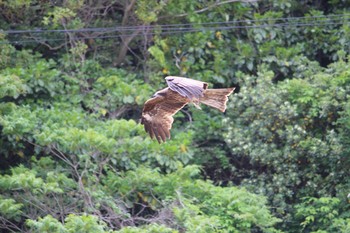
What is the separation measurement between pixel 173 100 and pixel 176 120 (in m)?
5.05

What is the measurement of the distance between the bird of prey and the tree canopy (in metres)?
1.72

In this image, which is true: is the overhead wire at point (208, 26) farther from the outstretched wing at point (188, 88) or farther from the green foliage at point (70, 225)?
the outstretched wing at point (188, 88)

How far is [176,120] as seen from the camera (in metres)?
15.7

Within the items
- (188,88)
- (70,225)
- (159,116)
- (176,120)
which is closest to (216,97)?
(159,116)

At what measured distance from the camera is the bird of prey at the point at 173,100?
32.0ft

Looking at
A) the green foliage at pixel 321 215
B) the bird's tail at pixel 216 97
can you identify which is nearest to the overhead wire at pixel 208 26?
the green foliage at pixel 321 215

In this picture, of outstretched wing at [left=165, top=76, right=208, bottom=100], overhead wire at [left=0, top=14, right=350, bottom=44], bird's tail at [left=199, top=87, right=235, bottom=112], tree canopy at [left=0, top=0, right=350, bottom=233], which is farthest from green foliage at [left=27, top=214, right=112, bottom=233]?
overhead wire at [left=0, top=14, right=350, bottom=44]

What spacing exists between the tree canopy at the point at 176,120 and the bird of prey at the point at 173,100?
172 cm

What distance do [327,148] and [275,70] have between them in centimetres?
235

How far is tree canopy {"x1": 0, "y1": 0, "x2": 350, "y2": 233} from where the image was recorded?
1331cm

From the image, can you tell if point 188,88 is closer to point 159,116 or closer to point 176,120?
point 159,116

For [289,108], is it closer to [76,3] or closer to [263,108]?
[263,108]

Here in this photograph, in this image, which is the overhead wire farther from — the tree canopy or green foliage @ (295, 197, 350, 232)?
green foliage @ (295, 197, 350, 232)

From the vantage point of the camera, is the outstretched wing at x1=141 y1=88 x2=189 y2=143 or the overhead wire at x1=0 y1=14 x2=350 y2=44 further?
the overhead wire at x1=0 y1=14 x2=350 y2=44
